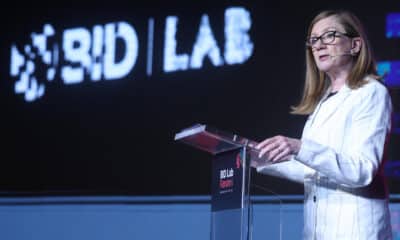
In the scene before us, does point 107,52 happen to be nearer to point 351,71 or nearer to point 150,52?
point 150,52

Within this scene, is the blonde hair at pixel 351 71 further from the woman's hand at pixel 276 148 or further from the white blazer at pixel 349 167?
the woman's hand at pixel 276 148

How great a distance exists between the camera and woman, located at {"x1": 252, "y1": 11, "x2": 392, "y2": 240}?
2.03 metres

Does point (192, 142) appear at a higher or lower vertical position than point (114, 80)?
lower

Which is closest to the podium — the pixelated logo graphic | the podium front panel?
the podium front panel

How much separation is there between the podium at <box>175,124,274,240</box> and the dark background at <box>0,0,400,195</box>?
1.75m

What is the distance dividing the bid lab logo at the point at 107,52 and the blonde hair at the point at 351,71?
163cm

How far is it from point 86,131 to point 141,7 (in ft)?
2.51

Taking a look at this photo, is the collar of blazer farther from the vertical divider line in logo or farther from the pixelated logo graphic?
the pixelated logo graphic

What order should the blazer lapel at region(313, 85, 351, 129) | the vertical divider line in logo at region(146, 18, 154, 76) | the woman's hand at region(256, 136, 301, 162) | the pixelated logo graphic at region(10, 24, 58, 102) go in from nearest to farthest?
the woman's hand at region(256, 136, 301, 162), the blazer lapel at region(313, 85, 351, 129), the vertical divider line in logo at region(146, 18, 154, 76), the pixelated logo graphic at region(10, 24, 58, 102)

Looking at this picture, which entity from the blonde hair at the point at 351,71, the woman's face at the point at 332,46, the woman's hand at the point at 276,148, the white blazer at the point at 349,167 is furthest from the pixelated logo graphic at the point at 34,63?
the woman's hand at the point at 276,148

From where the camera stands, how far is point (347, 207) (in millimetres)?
2105

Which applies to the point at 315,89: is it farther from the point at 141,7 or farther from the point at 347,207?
the point at 141,7

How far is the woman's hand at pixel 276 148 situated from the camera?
195cm

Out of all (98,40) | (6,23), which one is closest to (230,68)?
(98,40)
